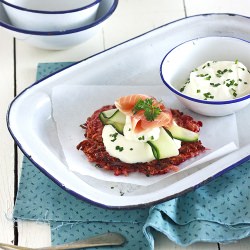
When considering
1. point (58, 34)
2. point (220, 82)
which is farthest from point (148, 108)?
point (58, 34)

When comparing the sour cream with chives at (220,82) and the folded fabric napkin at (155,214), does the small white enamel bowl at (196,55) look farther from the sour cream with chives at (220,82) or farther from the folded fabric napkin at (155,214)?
the folded fabric napkin at (155,214)

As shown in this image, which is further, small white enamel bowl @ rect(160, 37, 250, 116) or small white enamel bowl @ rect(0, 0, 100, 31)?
small white enamel bowl @ rect(0, 0, 100, 31)

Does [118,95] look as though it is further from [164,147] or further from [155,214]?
[155,214]

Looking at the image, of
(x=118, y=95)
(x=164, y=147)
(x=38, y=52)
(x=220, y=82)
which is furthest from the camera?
(x=38, y=52)

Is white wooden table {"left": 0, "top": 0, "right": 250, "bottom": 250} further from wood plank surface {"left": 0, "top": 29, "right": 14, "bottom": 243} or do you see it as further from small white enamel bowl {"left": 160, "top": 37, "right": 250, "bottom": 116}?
small white enamel bowl {"left": 160, "top": 37, "right": 250, "bottom": 116}

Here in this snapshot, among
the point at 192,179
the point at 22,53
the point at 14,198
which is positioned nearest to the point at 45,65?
the point at 22,53

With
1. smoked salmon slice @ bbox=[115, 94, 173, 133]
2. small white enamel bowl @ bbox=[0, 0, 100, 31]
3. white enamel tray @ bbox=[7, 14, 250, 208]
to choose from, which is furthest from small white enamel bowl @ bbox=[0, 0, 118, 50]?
smoked salmon slice @ bbox=[115, 94, 173, 133]
